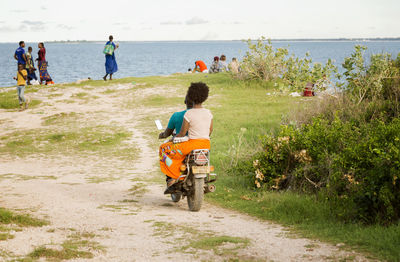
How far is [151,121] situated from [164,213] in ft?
30.8

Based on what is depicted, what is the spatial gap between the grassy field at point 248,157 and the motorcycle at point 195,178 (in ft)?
2.65

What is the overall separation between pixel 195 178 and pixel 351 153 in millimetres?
2284

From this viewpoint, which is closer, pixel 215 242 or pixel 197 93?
pixel 215 242

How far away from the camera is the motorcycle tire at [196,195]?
6668 millimetres

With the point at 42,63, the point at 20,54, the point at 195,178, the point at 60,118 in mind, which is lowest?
the point at 60,118

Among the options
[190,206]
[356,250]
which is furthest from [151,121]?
[356,250]

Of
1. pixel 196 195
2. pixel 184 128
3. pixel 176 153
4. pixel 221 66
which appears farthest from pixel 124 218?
pixel 221 66

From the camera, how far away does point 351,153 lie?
661 cm

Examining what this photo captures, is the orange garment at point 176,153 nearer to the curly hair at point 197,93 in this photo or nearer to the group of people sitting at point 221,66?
the curly hair at point 197,93

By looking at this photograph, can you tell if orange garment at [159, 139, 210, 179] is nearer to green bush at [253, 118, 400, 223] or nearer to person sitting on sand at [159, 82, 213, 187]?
person sitting on sand at [159, 82, 213, 187]

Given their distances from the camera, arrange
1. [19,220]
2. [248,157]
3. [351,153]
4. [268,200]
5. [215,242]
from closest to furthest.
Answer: [215,242] → [19,220] → [351,153] → [268,200] → [248,157]

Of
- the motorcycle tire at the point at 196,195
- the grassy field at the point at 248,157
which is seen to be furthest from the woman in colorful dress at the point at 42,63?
the motorcycle tire at the point at 196,195

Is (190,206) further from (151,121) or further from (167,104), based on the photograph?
(167,104)

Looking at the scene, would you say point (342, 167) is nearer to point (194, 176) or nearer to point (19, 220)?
point (194, 176)
